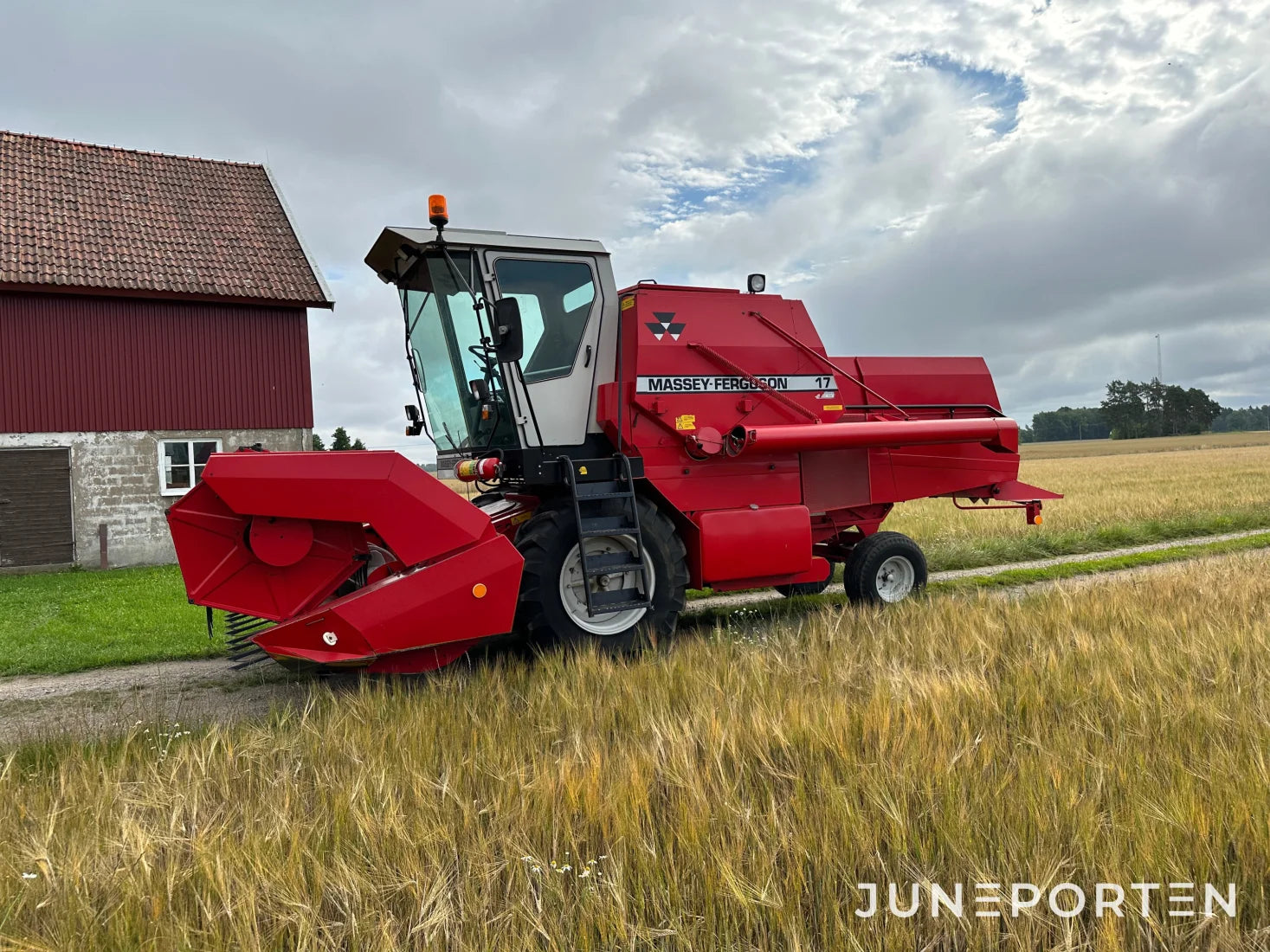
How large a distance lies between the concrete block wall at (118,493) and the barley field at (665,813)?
36.7 ft

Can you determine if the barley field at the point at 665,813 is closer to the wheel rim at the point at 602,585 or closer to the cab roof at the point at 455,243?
the wheel rim at the point at 602,585

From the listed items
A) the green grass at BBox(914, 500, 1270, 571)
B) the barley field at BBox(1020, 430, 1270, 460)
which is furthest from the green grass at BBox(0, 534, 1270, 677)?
the barley field at BBox(1020, 430, 1270, 460)

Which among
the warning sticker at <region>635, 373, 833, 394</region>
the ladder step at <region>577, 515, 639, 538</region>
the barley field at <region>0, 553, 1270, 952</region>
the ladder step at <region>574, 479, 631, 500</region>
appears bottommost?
the barley field at <region>0, 553, 1270, 952</region>

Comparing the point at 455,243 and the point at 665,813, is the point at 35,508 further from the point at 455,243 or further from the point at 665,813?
the point at 665,813

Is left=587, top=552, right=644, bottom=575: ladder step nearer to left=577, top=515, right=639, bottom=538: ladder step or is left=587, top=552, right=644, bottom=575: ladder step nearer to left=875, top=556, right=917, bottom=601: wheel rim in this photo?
left=577, top=515, right=639, bottom=538: ladder step

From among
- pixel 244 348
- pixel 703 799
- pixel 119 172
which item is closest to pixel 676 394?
pixel 703 799

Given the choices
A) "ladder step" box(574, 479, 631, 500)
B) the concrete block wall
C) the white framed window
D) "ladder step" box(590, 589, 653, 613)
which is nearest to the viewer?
"ladder step" box(590, 589, 653, 613)

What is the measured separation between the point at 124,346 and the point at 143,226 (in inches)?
97.8

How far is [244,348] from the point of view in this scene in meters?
14.3

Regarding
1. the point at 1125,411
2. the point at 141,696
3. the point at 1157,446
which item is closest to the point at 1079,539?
the point at 141,696

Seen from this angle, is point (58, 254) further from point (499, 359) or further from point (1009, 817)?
point (1009, 817)

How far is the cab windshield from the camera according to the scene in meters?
5.62

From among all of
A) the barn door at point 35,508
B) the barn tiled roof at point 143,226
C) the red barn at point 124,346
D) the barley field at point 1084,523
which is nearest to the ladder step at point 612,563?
the barley field at point 1084,523

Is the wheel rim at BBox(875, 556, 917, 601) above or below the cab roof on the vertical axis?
below
